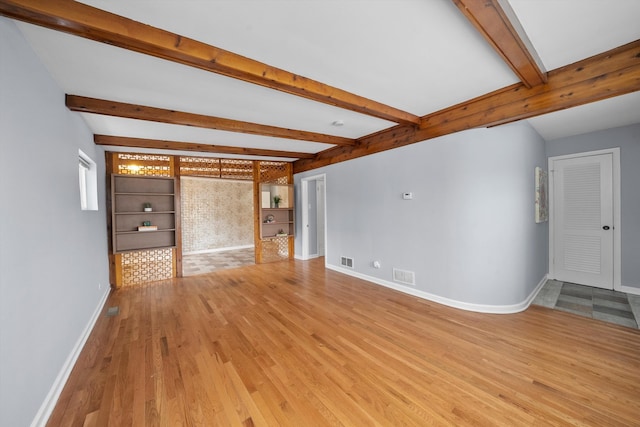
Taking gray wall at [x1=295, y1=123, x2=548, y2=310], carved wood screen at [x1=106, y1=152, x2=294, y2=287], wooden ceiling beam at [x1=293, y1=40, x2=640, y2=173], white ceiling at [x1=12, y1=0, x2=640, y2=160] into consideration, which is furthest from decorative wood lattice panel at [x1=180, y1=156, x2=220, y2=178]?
wooden ceiling beam at [x1=293, y1=40, x2=640, y2=173]

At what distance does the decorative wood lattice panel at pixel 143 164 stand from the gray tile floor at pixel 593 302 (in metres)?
6.52

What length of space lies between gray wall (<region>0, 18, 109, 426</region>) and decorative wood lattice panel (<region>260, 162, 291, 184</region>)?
3.65 metres

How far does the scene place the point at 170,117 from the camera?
2.99m

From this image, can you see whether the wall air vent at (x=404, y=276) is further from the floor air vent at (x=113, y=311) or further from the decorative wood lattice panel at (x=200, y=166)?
Answer: the decorative wood lattice panel at (x=200, y=166)

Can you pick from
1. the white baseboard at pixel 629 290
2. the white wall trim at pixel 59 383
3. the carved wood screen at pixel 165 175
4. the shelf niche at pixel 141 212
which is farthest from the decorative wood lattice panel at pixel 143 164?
the white baseboard at pixel 629 290

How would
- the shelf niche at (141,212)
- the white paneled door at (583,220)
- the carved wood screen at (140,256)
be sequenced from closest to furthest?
the white paneled door at (583,220) < the shelf niche at (141,212) < the carved wood screen at (140,256)

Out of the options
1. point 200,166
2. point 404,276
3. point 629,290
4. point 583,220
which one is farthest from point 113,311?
point 629,290

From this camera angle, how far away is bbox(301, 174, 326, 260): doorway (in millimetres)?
6129

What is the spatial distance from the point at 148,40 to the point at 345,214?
12.5ft

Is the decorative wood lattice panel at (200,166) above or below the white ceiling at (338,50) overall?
below

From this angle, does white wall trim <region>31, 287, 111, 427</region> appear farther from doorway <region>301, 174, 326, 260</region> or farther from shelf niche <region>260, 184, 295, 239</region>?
doorway <region>301, 174, 326, 260</region>

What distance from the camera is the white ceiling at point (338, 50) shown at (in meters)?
1.51

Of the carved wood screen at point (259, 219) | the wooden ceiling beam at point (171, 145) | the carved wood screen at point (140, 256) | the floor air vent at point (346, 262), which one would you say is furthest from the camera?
the carved wood screen at point (259, 219)

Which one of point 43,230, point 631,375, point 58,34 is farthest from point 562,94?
point 43,230
